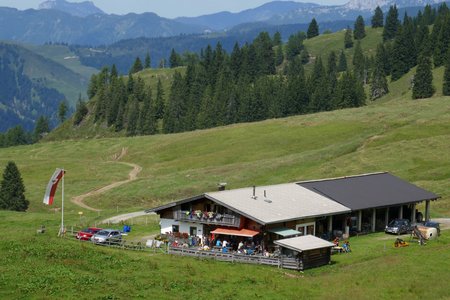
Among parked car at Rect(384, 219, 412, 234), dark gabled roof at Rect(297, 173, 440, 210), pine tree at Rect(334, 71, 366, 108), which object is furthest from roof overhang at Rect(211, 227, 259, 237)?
pine tree at Rect(334, 71, 366, 108)

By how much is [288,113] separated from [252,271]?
139648 millimetres

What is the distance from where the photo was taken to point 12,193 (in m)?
99.1

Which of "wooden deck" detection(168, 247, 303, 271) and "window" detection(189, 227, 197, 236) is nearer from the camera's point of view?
"wooden deck" detection(168, 247, 303, 271)

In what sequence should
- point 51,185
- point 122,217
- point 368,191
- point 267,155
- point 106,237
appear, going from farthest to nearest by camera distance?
1. point 267,155
2. point 122,217
3. point 368,191
4. point 51,185
5. point 106,237

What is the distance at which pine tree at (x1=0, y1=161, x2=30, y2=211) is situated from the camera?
98.4m

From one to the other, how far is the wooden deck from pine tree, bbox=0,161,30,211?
50.1 m

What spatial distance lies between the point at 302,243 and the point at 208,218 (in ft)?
32.1

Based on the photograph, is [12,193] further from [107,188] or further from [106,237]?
[106,237]

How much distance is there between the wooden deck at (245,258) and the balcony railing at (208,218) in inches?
189

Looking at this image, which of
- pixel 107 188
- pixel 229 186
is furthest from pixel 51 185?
pixel 107 188

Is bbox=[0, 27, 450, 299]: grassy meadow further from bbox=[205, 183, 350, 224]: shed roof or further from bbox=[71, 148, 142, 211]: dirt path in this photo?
bbox=[205, 183, 350, 224]: shed roof

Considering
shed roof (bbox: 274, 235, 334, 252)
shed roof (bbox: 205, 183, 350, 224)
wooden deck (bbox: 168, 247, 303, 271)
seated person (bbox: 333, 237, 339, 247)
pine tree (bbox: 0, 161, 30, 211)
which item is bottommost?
pine tree (bbox: 0, 161, 30, 211)

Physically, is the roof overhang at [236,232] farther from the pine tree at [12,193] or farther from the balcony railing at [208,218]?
the pine tree at [12,193]

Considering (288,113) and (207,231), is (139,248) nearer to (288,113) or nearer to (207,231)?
(207,231)
